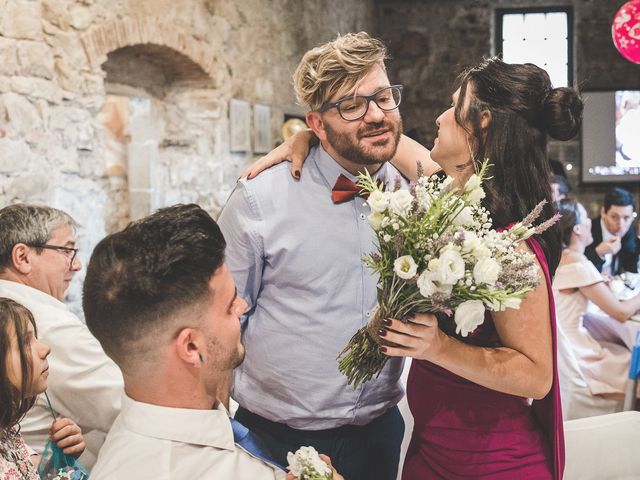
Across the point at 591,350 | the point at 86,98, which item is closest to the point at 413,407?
the point at 591,350

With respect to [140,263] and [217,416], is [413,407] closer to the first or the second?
[217,416]

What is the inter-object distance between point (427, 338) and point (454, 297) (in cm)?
14

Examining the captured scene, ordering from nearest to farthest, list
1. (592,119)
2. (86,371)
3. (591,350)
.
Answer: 1. (86,371)
2. (591,350)
3. (592,119)

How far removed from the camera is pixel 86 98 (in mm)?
4594

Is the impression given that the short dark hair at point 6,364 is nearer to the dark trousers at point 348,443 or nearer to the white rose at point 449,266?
the dark trousers at point 348,443

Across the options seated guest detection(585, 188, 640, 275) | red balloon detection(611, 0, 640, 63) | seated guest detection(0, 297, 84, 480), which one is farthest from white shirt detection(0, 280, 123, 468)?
red balloon detection(611, 0, 640, 63)

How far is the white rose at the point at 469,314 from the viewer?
1574 millimetres

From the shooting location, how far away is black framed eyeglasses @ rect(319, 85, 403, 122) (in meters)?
2.13

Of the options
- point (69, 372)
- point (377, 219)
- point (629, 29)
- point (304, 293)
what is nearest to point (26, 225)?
point (69, 372)

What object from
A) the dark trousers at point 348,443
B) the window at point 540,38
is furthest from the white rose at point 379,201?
the window at point 540,38

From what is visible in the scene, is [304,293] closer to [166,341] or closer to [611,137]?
[166,341]

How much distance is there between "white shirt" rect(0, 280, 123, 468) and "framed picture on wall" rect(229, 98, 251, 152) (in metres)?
3.84

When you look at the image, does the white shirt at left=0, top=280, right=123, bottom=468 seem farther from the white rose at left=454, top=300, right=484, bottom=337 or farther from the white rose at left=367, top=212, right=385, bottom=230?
the white rose at left=454, top=300, right=484, bottom=337

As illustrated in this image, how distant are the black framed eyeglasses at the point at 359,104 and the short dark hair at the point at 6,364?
1039mm
